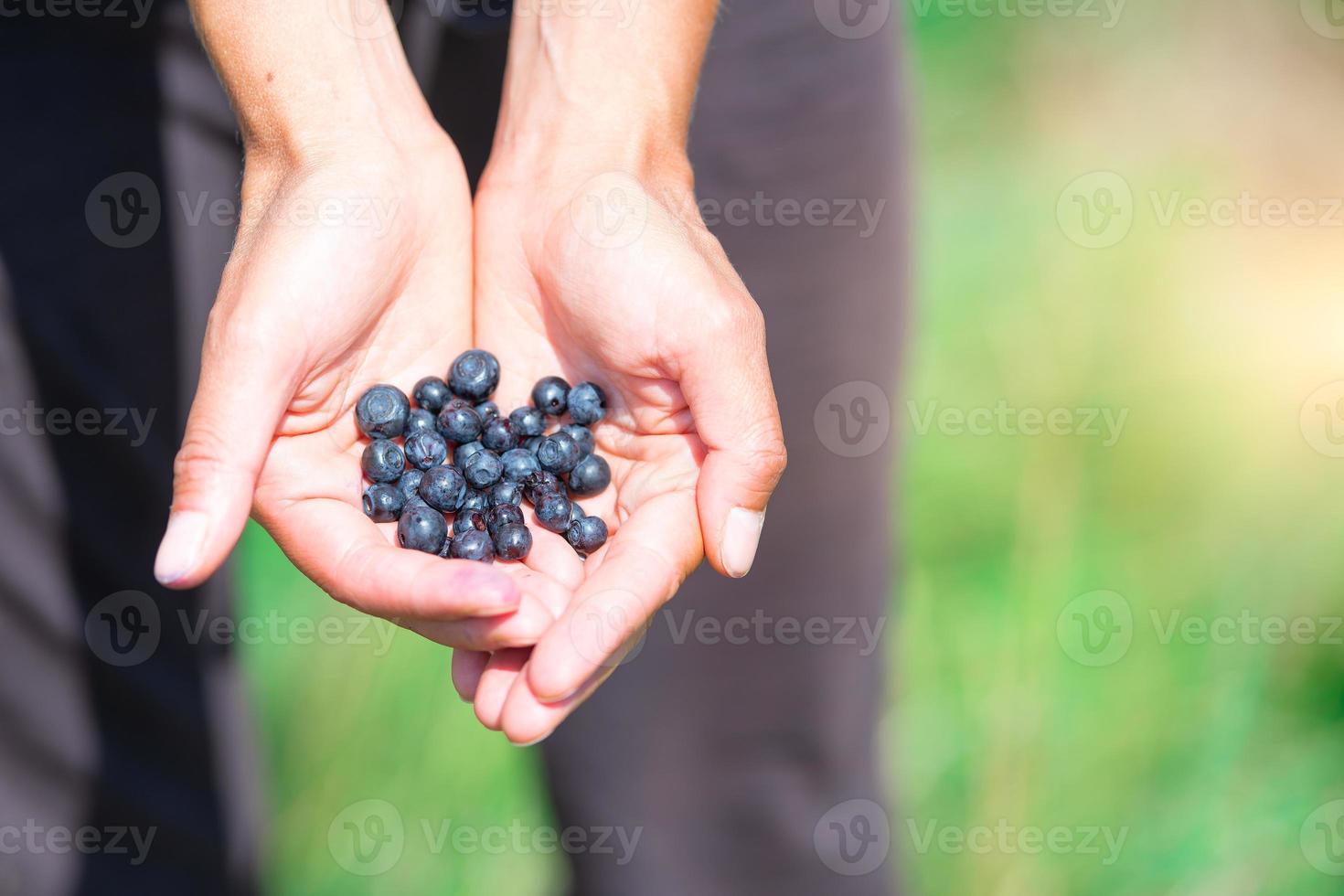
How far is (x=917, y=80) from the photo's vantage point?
464cm

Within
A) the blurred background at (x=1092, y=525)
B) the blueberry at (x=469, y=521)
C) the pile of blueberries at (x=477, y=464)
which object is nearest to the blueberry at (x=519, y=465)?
the pile of blueberries at (x=477, y=464)

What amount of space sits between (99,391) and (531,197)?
93cm

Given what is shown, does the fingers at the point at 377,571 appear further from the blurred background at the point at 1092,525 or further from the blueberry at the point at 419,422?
the blurred background at the point at 1092,525

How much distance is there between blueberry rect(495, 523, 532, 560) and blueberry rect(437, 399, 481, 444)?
26cm

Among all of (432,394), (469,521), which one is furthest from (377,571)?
(432,394)

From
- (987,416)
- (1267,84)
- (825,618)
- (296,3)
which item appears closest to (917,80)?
(1267,84)

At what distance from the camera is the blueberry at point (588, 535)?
174 centimetres

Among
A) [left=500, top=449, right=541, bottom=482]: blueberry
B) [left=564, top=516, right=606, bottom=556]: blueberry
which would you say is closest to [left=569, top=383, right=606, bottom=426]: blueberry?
[left=500, top=449, right=541, bottom=482]: blueberry

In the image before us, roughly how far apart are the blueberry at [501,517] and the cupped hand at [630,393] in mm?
57

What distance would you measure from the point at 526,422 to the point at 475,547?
0.33 meters

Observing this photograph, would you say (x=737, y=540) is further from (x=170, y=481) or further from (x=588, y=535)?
(x=170, y=481)

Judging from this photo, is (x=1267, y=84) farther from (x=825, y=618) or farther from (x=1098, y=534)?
(x=825, y=618)

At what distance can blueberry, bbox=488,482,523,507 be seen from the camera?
184cm

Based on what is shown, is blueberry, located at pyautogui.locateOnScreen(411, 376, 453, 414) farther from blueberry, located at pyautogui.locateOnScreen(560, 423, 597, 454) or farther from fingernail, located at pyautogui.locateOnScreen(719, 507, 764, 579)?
fingernail, located at pyautogui.locateOnScreen(719, 507, 764, 579)
